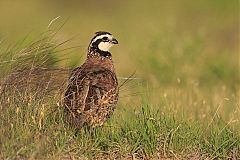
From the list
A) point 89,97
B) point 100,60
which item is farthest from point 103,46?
point 89,97

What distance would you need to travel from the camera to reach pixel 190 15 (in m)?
22.0

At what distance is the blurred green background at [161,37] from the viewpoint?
12141mm

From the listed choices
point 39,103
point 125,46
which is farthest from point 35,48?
point 125,46

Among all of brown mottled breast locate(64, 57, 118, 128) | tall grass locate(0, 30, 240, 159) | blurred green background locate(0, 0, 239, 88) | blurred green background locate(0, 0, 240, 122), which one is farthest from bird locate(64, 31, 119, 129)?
blurred green background locate(0, 0, 239, 88)

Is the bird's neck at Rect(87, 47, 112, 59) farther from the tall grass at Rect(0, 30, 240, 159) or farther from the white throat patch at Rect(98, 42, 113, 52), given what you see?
the tall grass at Rect(0, 30, 240, 159)

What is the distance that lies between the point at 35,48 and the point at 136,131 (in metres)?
1.33

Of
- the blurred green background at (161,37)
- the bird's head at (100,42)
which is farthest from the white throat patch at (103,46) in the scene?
the blurred green background at (161,37)

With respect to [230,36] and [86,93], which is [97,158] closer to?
[86,93]

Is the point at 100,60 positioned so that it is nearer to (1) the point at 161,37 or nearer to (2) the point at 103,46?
(2) the point at 103,46

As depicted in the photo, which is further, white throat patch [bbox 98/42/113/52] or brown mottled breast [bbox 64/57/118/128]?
white throat patch [bbox 98/42/113/52]

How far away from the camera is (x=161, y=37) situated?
15156mm

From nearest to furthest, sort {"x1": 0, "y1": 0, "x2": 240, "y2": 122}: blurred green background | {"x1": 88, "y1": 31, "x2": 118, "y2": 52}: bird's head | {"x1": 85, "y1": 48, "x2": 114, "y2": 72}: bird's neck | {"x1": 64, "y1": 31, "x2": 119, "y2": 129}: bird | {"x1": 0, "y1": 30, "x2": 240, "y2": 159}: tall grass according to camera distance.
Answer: {"x1": 0, "y1": 30, "x2": 240, "y2": 159}: tall grass < {"x1": 64, "y1": 31, "x2": 119, "y2": 129}: bird < {"x1": 85, "y1": 48, "x2": 114, "y2": 72}: bird's neck < {"x1": 88, "y1": 31, "x2": 118, "y2": 52}: bird's head < {"x1": 0, "y1": 0, "x2": 240, "y2": 122}: blurred green background

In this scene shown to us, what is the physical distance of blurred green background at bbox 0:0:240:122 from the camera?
478 inches

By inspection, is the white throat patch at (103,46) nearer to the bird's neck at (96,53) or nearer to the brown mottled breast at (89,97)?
the bird's neck at (96,53)
